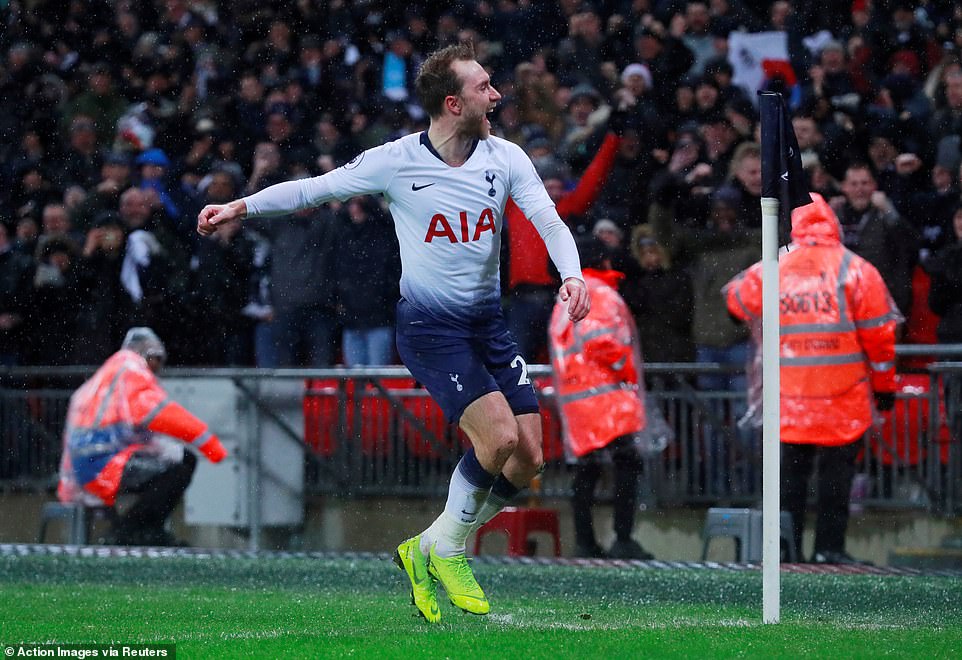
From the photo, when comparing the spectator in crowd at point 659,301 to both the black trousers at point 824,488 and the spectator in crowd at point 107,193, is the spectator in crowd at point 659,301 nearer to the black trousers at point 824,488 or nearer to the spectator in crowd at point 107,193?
the black trousers at point 824,488

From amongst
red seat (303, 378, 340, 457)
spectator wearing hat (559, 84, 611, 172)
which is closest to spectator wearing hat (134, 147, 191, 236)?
red seat (303, 378, 340, 457)

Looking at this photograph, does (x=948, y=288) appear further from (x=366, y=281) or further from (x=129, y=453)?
(x=129, y=453)

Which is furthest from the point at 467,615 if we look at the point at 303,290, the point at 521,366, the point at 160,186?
the point at 160,186

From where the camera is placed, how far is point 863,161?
39.4 feet

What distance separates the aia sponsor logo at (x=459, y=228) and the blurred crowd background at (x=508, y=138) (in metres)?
4.96

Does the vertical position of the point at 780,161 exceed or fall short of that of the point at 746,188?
it falls short

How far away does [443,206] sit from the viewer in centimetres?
711

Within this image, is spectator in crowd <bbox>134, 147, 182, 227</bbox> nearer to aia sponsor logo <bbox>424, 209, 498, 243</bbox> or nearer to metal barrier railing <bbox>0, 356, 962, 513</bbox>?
metal barrier railing <bbox>0, 356, 962, 513</bbox>

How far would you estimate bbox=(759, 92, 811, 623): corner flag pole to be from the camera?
22.7 ft

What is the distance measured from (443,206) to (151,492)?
5.51 m

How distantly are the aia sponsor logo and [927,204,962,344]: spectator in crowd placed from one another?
17.1ft

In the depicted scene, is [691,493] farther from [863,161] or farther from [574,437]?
[863,161]

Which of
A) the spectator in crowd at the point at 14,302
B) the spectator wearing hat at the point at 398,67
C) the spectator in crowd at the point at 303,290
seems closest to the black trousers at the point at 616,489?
the spectator in crowd at the point at 303,290

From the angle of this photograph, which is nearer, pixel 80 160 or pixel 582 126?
pixel 582 126
